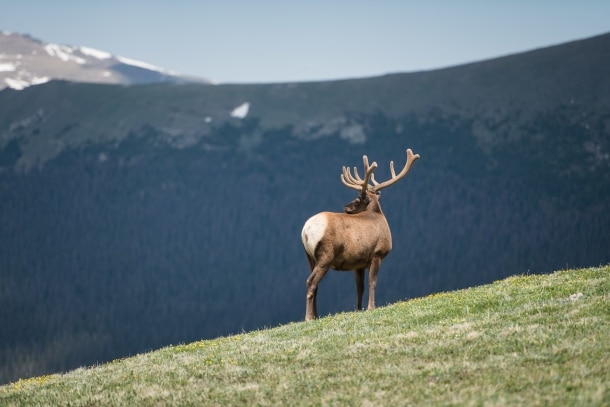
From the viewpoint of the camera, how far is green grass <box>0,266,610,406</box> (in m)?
14.4

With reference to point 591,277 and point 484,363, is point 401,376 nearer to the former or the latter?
point 484,363

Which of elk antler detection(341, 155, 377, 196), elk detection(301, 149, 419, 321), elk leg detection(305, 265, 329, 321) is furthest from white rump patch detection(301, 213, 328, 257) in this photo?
elk antler detection(341, 155, 377, 196)

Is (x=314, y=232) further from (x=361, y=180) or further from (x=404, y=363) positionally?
(x=404, y=363)

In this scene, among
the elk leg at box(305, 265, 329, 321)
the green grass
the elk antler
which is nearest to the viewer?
the green grass

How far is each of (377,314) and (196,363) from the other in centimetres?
577

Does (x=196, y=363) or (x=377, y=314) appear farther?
(x=377, y=314)

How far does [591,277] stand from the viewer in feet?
77.5

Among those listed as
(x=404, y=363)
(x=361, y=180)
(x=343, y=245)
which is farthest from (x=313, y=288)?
(x=404, y=363)

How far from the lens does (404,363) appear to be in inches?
651

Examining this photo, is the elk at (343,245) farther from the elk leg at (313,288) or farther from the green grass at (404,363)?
the green grass at (404,363)

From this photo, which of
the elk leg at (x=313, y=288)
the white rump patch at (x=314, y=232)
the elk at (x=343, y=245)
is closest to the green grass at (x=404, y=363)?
the elk leg at (x=313, y=288)

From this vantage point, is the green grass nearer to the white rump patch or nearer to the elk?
the elk

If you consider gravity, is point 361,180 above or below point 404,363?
above

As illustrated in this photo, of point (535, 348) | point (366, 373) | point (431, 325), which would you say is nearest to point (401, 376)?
point (366, 373)
